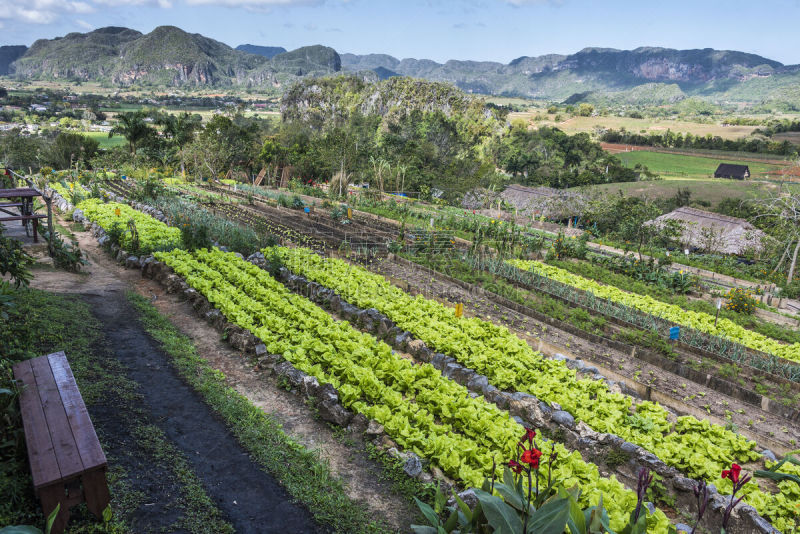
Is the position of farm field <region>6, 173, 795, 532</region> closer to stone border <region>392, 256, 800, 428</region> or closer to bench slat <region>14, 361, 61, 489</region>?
stone border <region>392, 256, 800, 428</region>

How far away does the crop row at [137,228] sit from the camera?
13859 mm

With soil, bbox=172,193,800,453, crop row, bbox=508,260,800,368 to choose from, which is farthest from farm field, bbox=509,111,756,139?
soil, bbox=172,193,800,453

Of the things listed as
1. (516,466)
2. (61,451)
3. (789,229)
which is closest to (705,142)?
(789,229)

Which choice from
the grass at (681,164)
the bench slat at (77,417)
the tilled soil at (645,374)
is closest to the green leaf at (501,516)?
the bench slat at (77,417)

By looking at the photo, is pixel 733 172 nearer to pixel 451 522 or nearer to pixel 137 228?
pixel 137 228

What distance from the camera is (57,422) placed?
14.8ft

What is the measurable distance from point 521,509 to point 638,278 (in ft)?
47.5

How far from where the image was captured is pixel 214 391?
708cm

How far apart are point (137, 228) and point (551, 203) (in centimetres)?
2285

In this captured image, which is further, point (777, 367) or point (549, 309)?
point (549, 309)

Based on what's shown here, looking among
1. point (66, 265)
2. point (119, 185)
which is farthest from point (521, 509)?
point (119, 185)

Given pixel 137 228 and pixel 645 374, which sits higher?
pixel 137 228

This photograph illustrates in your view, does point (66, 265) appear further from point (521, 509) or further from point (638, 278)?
point (638, 278)

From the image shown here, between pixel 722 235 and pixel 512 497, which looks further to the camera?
pixel 722 235
